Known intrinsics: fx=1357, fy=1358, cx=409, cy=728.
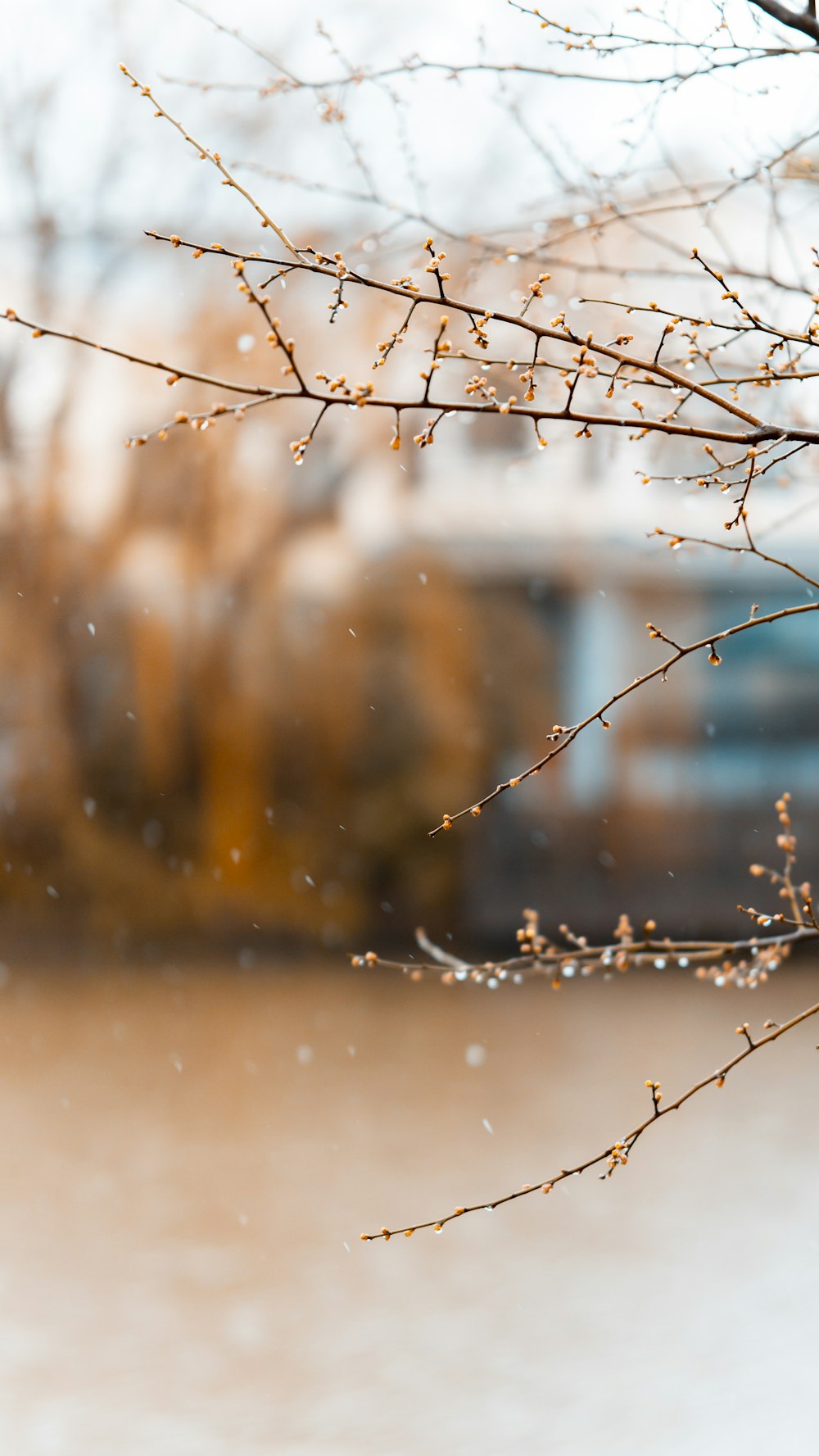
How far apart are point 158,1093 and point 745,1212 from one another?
2479mm

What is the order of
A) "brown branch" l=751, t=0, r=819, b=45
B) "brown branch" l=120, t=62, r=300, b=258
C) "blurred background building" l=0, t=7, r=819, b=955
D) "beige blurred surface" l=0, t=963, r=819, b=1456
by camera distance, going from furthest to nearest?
"blurred background building" l=0, t=7, r=819, b=955 → "beige blurred surface" l=0, t=963, r=819, b=1456 → "brown branch" l=751, t=0, r=819, b=45 → "brown branch" l=120, t=62, r=300, b=258

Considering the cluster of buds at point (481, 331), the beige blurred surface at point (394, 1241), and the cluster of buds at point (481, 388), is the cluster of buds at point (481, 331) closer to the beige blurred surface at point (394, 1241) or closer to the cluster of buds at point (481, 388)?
the cluster of buds at point (481, 388)

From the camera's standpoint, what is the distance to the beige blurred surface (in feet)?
9.88

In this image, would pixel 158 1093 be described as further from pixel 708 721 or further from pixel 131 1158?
pixel 708 721

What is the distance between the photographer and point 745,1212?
4125 millimetres

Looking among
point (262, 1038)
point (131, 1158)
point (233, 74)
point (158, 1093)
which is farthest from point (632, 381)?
point (233, 74)

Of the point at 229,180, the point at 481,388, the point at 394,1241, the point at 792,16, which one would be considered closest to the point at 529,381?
the point at 481,388

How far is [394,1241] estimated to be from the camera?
405 centimetres

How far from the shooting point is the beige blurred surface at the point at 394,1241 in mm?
3012

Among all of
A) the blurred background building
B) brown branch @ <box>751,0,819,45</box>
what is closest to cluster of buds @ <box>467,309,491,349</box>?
brown branch @ <box>751,0,819,45</box>

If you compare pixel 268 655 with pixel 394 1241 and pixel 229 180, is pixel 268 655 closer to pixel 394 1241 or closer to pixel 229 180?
pixel 394 1241

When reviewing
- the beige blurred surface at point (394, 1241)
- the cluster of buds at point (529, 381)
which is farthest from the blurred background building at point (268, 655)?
the cluster of buds at point (529, 381)

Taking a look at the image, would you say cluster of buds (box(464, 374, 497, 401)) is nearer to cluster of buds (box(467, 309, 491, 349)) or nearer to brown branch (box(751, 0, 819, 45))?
cluster of buds (box(467, 309, 491, 349))

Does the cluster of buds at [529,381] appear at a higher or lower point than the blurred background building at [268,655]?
lower
